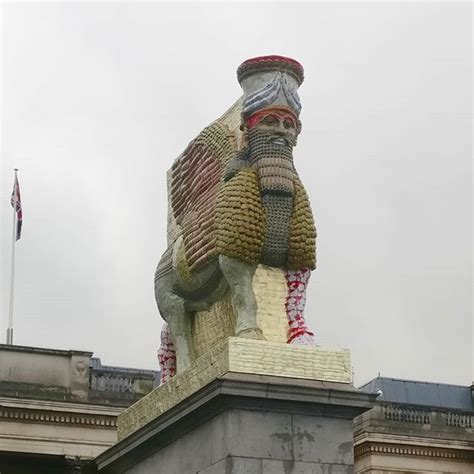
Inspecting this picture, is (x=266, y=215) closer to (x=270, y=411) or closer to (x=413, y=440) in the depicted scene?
(x=270, y=411)

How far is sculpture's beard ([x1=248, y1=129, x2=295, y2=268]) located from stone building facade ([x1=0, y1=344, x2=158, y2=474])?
22711mm

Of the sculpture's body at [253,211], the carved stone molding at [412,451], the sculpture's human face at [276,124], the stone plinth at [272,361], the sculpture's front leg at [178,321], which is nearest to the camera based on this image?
the stone plinth at [272,361]

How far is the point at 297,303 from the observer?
1407cm

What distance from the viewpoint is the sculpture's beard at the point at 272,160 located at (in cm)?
1412

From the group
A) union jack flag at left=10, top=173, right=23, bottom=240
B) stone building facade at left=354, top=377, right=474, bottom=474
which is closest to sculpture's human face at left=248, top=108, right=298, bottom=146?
stone building facade at left=354, top=377, right=474, bottom=474

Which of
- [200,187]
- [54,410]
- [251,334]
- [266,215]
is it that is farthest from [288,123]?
[54,410]

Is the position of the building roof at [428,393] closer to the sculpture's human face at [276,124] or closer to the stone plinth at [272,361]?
the sculpture's human face at [276,124]

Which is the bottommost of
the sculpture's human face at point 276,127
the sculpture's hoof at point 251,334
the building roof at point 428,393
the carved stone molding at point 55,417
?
the sculpture's hoof at point 251,334

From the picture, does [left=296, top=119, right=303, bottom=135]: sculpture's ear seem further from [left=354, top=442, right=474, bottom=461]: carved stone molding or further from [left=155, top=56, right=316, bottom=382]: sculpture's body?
[left=354, top=442, right=474, bottom=461]: carved stone molding

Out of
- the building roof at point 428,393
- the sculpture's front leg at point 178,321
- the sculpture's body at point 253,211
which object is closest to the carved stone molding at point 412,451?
the building roof at point 428,393

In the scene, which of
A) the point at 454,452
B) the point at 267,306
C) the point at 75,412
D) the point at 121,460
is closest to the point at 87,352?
the point at 75,412

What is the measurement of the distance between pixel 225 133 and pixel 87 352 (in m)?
23.5

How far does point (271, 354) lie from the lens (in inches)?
523

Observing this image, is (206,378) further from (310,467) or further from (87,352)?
(87,352)
